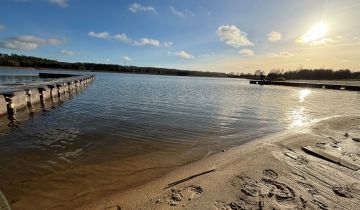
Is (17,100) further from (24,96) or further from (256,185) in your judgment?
(256,185)

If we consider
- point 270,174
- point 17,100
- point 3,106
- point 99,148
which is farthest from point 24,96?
point 270,174

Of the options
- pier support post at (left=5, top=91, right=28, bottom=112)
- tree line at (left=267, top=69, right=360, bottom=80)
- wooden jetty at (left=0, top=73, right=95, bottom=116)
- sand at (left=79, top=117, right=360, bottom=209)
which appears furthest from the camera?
tree line at (left=267, top=69, right=360, bottom=80)

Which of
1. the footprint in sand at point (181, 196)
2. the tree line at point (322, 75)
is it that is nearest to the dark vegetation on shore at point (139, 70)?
the tree line at point (322, 75)

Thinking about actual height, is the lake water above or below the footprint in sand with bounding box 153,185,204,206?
below

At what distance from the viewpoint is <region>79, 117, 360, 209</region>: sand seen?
169 inches

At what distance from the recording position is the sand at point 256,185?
4305 millimetres

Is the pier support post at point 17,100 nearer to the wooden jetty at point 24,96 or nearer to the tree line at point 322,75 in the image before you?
the wooden jetty at point 24,96

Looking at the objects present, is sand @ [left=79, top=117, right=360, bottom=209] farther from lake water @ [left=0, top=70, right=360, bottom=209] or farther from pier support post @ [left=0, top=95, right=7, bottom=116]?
pier support post @ [left=0, top=95, right=7, bottom=116]

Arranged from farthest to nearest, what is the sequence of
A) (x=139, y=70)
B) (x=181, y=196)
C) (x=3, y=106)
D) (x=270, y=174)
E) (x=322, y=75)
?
(x=139, y=70) → (x=322, y=75) → (x=3, y=106) → (x=270, y=174) → (x=181, y=196)

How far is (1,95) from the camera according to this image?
1362 centimetres

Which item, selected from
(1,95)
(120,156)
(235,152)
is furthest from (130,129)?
(1,95)

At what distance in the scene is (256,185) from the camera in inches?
196

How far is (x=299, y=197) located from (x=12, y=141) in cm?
906

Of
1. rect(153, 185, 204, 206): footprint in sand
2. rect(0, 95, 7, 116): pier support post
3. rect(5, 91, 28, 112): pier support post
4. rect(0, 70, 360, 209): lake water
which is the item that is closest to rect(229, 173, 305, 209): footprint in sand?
rect(153, 185, 204, 206): footprint in sand
